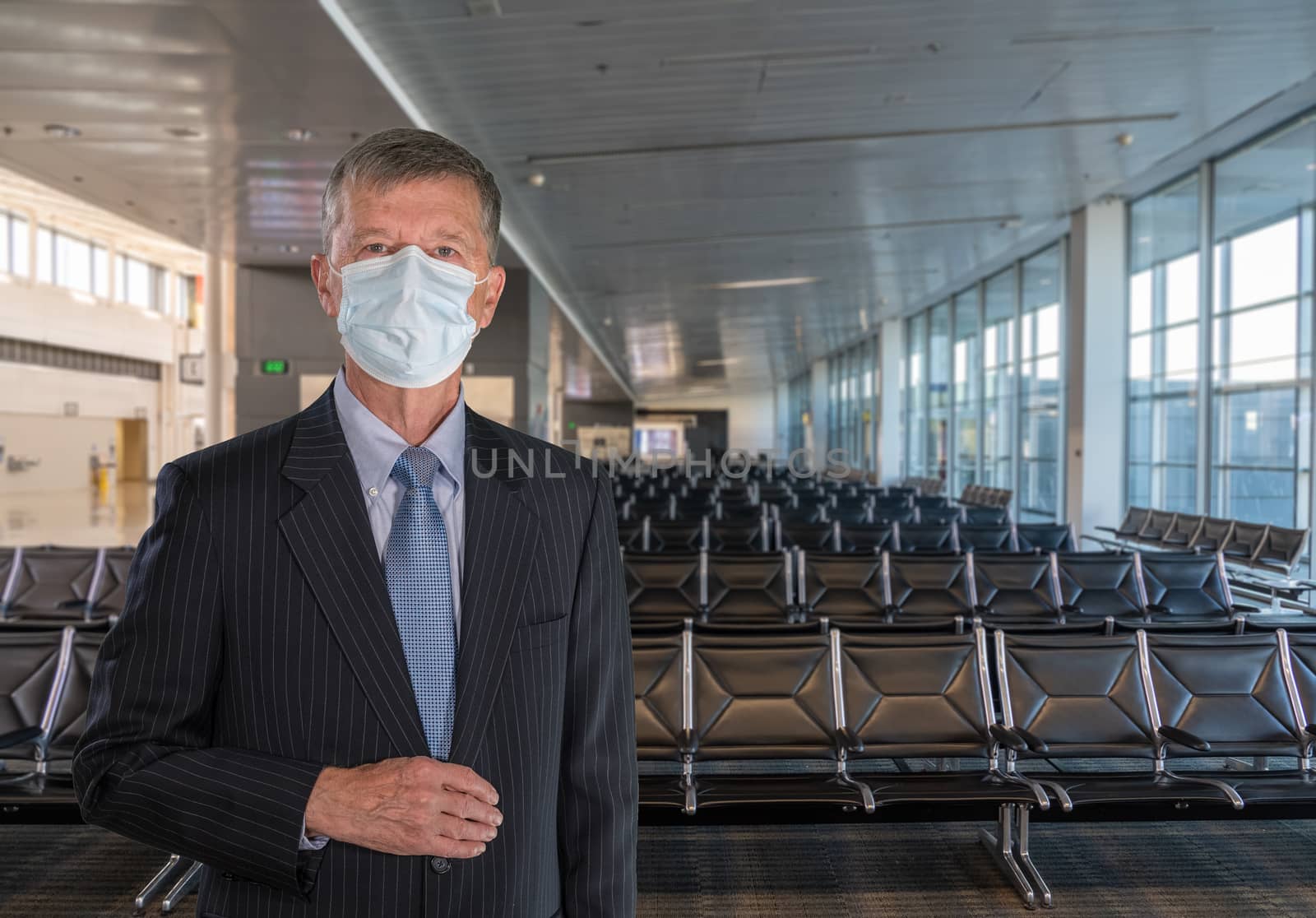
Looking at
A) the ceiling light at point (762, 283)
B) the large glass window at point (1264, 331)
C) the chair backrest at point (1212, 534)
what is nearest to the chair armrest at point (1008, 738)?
the chair backrest at point (1212, 534)

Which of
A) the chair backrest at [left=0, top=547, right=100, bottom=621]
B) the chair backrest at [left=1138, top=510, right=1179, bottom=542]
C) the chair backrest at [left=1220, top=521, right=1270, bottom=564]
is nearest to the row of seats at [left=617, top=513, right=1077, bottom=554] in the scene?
the chair backrest at [left=1220, top=521, right=1270, bottom=564]

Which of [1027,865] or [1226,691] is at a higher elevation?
[1226,691]

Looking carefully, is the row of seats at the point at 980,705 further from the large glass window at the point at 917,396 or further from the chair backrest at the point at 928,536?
the large glass window at the point at 917,396

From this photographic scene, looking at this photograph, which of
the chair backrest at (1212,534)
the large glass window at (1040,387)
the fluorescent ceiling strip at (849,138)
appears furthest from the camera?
the large glass window at (1040,387)

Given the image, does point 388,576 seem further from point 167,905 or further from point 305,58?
point 305,58

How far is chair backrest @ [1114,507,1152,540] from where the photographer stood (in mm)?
10590

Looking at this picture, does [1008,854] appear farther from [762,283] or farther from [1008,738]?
[762,283]

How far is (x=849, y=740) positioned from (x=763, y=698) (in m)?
0.36

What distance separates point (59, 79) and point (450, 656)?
744cm

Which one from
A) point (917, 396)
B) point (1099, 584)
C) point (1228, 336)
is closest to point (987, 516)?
point (1228, 336)

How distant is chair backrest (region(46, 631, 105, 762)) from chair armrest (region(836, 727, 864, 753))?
2784 millimetres

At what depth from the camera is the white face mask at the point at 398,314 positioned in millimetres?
1175

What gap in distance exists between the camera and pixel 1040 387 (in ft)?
51.2

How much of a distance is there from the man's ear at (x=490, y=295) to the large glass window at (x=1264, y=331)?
9968mm
